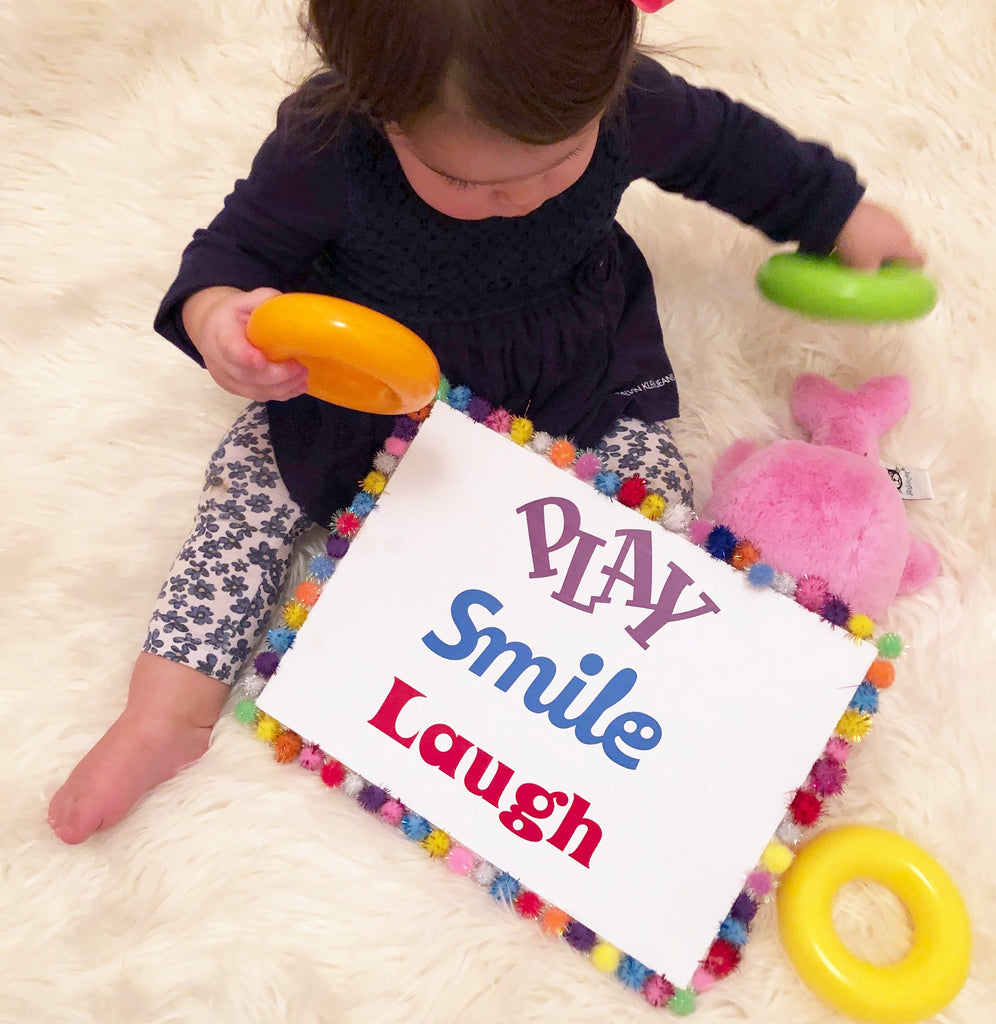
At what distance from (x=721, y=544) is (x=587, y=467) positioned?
0.29 ft

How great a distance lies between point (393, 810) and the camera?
549 millimetres

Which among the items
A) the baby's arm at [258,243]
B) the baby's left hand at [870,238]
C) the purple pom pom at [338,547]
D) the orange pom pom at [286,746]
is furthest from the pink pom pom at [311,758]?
the baby's left hand at [870,238]

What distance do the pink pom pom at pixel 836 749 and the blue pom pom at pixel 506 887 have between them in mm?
192

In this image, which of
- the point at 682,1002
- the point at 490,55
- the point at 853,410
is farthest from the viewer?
the point at 853,410

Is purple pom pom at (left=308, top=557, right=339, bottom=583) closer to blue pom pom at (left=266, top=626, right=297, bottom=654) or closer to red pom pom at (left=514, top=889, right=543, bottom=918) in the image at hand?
blue pom pom at (left=266, top=626, right=297, bottom=654)

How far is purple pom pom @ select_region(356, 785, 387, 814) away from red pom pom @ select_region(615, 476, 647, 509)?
0.72ft

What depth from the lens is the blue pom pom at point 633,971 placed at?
0.53 metres

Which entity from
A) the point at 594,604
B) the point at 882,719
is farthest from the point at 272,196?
the point at 882,719

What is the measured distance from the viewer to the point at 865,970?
0.52 meters

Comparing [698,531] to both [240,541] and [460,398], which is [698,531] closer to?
[460,398]

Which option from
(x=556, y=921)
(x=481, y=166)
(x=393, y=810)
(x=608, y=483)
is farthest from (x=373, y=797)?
(x=481, y=166)

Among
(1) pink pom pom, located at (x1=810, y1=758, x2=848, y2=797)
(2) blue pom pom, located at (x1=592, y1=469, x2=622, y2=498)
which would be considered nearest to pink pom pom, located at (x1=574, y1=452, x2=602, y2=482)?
(2) blue pom pom, located at (x1=592, y1=469, x2=622, y2=498)

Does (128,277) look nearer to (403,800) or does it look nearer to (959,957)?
(403,800)

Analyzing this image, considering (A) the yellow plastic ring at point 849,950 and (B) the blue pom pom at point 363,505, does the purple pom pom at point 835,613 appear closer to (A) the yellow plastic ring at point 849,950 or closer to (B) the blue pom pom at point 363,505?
(A) the yellow plastic ring at point 849,950
